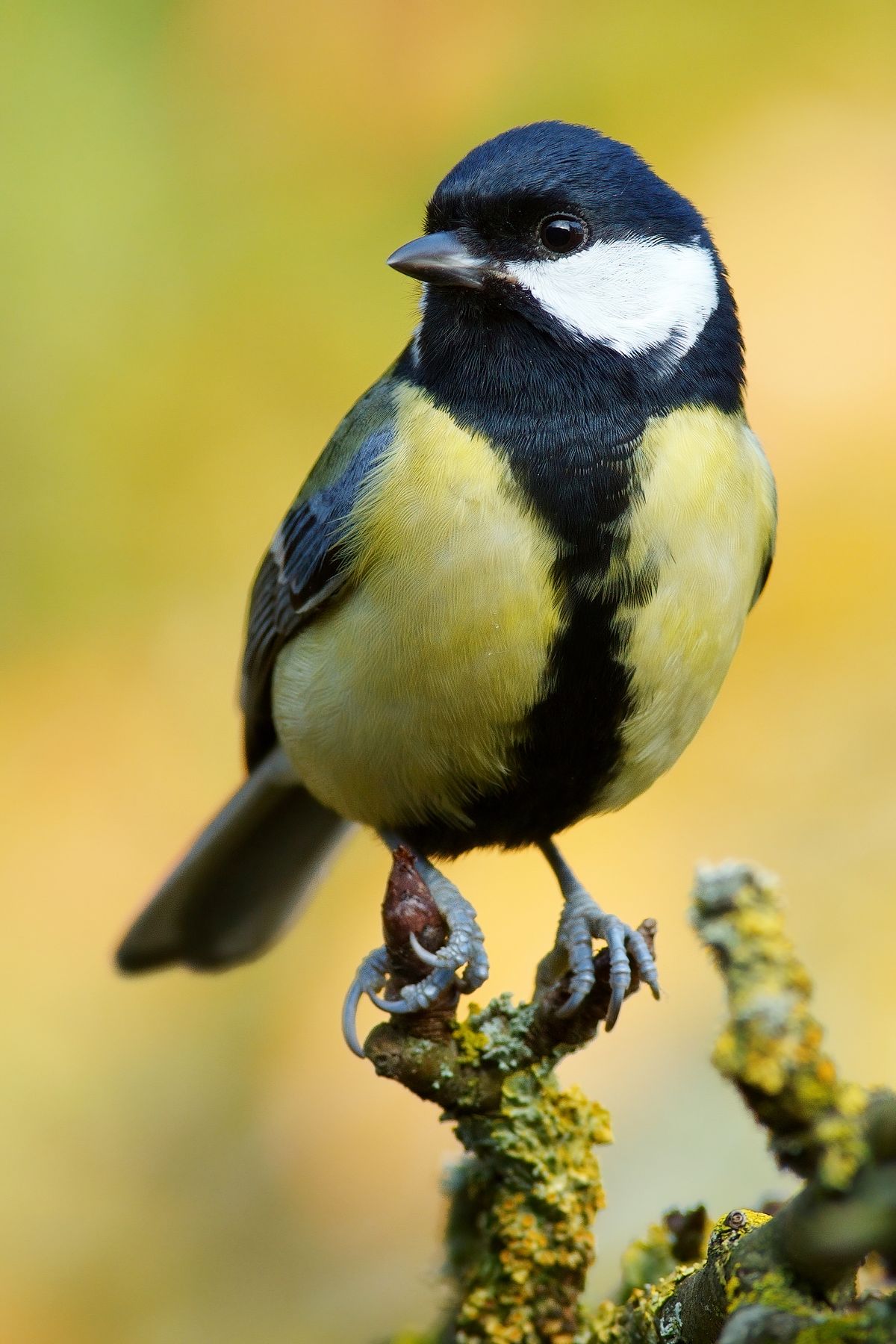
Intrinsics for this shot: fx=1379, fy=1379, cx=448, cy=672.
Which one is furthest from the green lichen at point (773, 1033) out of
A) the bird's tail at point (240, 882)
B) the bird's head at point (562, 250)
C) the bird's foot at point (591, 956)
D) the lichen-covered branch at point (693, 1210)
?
the bird's tail at point (240, 882)

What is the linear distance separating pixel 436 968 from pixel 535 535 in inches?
23.9

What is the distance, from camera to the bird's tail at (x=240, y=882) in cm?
281

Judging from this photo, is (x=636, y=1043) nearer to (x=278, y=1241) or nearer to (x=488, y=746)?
(x=278, y=1241)

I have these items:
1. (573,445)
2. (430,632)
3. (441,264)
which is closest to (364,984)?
(430,632)

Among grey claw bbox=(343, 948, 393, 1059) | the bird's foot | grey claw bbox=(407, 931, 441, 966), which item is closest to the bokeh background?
the bird's foot

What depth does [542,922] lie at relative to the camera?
336cm

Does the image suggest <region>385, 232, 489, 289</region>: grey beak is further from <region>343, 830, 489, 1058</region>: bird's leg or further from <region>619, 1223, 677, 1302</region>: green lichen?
<region>619, 1223, 677, 1302</region>: green lichen

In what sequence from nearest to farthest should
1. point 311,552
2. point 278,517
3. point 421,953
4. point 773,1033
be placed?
point 773,1033 < point 421,953 < point 311,552 < point 278,517

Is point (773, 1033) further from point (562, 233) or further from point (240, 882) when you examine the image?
point (240, 882)

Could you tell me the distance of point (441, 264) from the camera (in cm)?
205

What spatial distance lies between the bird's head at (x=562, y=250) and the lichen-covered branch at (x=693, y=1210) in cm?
88

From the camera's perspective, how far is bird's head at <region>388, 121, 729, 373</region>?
80.4 inches

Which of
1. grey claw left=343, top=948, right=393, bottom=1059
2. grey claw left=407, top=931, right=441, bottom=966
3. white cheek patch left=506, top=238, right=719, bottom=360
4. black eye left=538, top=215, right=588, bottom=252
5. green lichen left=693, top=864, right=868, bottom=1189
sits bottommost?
green lichen left=693, top=864, right=868, bottom=1189

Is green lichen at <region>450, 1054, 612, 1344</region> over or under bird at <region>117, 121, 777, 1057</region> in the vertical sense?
under
